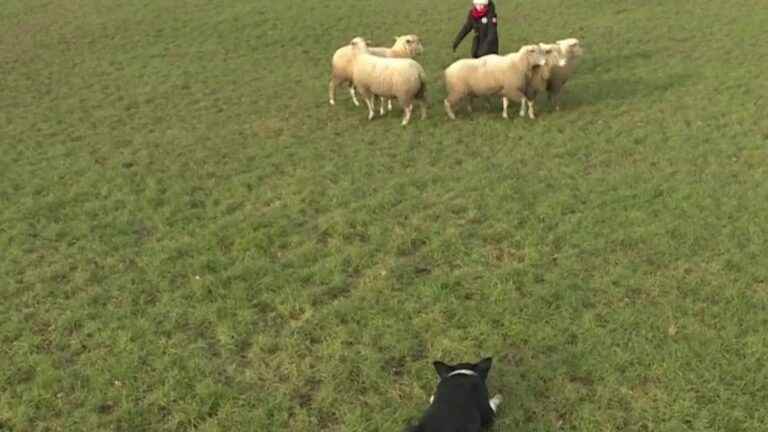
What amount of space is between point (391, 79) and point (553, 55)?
3.40m

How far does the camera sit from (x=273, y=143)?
13.2 metres

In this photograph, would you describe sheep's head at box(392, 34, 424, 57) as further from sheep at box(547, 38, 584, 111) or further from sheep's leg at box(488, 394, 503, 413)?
sheep's leg at box(488, 394, 503, 413)

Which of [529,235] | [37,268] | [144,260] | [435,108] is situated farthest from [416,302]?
[435,108]

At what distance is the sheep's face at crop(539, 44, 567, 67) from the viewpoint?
1336 cm

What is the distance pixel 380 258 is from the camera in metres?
8.55

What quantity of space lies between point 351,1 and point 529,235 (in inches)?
878

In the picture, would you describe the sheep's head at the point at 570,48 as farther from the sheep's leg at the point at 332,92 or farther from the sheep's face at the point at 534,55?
the sheep's leg at the point at 332,92

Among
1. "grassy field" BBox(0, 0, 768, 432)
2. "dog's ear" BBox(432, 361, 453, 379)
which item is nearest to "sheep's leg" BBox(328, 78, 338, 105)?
"grassy field" BBox(0, 0, 768, 432)

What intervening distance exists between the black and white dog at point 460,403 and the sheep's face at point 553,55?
30.0 feet

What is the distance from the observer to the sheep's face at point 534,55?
43.3 ft

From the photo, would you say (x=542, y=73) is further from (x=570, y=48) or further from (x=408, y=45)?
(x=408, y=45)

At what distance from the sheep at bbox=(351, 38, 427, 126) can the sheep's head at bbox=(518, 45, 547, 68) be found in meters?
2.15

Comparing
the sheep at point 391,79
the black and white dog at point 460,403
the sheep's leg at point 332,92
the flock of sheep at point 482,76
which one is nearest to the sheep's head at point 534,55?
the flock of sheep at point 482,76

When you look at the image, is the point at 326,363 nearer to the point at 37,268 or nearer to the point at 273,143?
the point at 37,268
